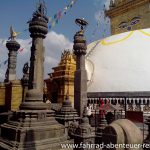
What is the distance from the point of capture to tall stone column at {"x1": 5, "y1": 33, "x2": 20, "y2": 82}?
14.9 m

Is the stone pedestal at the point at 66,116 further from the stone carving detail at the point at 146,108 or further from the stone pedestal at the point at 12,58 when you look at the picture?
the stone pedestal at the point at 12,58

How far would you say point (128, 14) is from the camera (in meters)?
23.2

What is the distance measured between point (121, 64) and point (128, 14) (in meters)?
10.8

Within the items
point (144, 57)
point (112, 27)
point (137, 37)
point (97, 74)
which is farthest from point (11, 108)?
point (112, 27)

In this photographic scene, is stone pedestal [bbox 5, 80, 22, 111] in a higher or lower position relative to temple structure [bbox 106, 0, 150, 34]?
lower

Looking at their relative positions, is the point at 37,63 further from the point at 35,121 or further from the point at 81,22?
the point at 81,22

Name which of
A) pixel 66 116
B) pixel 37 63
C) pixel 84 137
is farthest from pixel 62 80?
pixel 84 137

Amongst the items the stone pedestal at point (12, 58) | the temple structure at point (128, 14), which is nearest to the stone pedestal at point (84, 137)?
the stone pedestal at point (12, 58)

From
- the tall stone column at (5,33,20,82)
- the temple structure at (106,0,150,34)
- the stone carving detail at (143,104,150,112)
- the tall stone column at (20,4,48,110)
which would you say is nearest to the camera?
the tall stone column at (20,4,48,110)

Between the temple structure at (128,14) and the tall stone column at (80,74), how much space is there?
11522mm

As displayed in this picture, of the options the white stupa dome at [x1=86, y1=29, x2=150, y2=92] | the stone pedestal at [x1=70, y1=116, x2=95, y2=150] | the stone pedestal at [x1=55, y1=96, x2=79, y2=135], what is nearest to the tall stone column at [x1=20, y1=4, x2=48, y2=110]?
the stone pedestal at [x1=70, y1=116, x2=95, y2=150]

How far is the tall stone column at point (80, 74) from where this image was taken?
1155 cm

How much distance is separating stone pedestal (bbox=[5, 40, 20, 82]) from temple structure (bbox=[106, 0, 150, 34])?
41.8 ft

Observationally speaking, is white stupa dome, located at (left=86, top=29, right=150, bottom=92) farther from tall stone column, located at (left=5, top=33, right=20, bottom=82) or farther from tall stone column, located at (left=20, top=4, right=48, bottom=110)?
tall stone column, located at (left=20, top=4, right=48, bottom=110)
